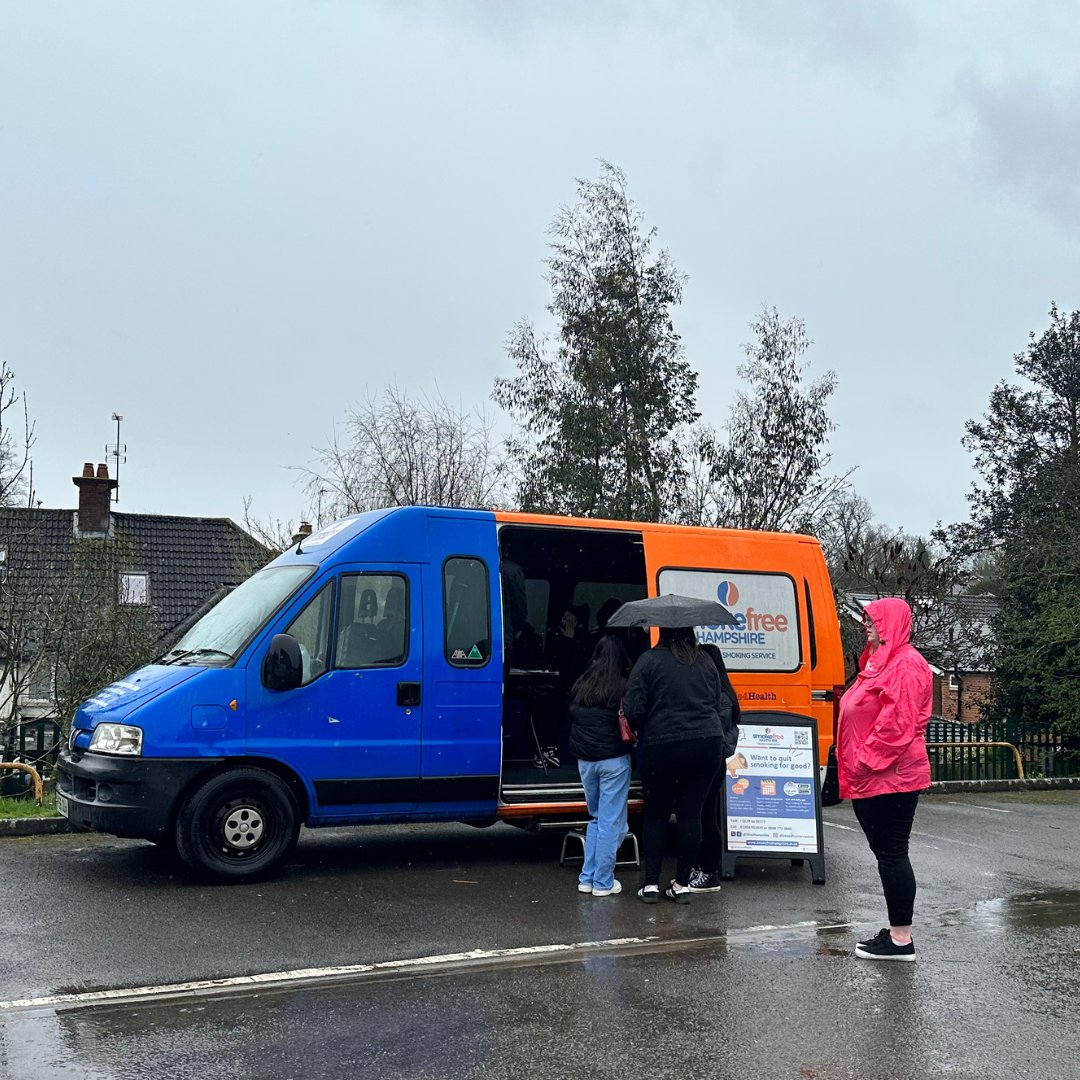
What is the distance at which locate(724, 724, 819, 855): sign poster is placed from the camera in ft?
30.5

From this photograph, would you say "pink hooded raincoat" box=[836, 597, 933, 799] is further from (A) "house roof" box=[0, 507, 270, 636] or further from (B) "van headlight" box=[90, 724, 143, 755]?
(A) "house roof" box=[0, 507, 270, 636]

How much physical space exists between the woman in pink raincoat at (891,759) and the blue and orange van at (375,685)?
222cm

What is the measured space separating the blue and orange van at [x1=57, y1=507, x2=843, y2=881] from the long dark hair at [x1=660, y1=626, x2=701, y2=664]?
683mm

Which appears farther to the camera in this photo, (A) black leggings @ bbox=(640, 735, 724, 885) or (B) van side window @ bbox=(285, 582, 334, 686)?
(B) van side window @ bbox=(285, 582, 334, 686)

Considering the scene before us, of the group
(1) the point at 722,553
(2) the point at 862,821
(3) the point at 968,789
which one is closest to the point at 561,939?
(2) the point at 862,821

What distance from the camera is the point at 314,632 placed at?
8.96 metres

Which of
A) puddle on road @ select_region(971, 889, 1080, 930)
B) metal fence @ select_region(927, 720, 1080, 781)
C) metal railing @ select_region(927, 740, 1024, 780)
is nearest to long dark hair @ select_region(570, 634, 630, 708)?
puddle on road @ select_region(971, 889, 1080, 930)

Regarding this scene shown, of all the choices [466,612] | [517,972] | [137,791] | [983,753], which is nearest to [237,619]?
[137,791]

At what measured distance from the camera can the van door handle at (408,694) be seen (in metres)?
9.11

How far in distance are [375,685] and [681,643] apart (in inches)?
87.0

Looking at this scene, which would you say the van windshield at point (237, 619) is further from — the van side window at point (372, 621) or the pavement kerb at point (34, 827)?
the pavement kerb at point (34, 827)

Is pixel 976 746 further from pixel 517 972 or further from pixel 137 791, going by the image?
pixel 517 972

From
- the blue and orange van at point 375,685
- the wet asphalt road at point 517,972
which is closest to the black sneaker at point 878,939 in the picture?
the wet asphalt road at point 517,972

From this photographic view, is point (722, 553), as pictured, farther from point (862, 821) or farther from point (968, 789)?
point (968, 789)
